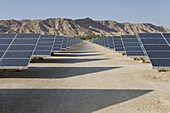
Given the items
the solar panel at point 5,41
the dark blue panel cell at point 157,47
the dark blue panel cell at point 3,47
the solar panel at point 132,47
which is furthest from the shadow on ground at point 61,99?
the solar panel at point 132,47

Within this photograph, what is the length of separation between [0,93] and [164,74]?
1086cm

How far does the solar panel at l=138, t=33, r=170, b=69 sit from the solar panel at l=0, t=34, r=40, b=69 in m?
7.37

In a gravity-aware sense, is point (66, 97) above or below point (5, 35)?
below

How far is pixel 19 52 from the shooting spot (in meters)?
20.2

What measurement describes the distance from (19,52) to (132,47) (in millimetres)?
15067

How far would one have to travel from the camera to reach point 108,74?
20.5 m

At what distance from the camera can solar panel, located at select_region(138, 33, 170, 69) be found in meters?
18.1

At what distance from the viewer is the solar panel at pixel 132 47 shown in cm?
2972

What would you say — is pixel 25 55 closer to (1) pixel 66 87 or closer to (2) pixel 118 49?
(1) pixel 66 87

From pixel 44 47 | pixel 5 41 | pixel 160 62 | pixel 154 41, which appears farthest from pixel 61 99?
pixel 44 47

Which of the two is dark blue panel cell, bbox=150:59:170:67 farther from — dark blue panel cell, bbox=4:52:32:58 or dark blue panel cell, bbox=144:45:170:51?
dark blue panel cell, bbox=4:52:32:58

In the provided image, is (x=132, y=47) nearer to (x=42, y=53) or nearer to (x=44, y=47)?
(x=44, y=47)

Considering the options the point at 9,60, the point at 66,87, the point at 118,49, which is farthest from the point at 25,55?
the point at 118,49

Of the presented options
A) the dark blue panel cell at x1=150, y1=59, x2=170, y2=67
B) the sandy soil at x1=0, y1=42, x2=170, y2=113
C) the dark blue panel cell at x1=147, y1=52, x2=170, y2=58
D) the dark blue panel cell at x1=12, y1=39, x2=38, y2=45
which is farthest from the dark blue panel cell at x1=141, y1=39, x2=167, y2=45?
the dark blue panel cell at x1=12, y1=39, x2=38, y2=45
